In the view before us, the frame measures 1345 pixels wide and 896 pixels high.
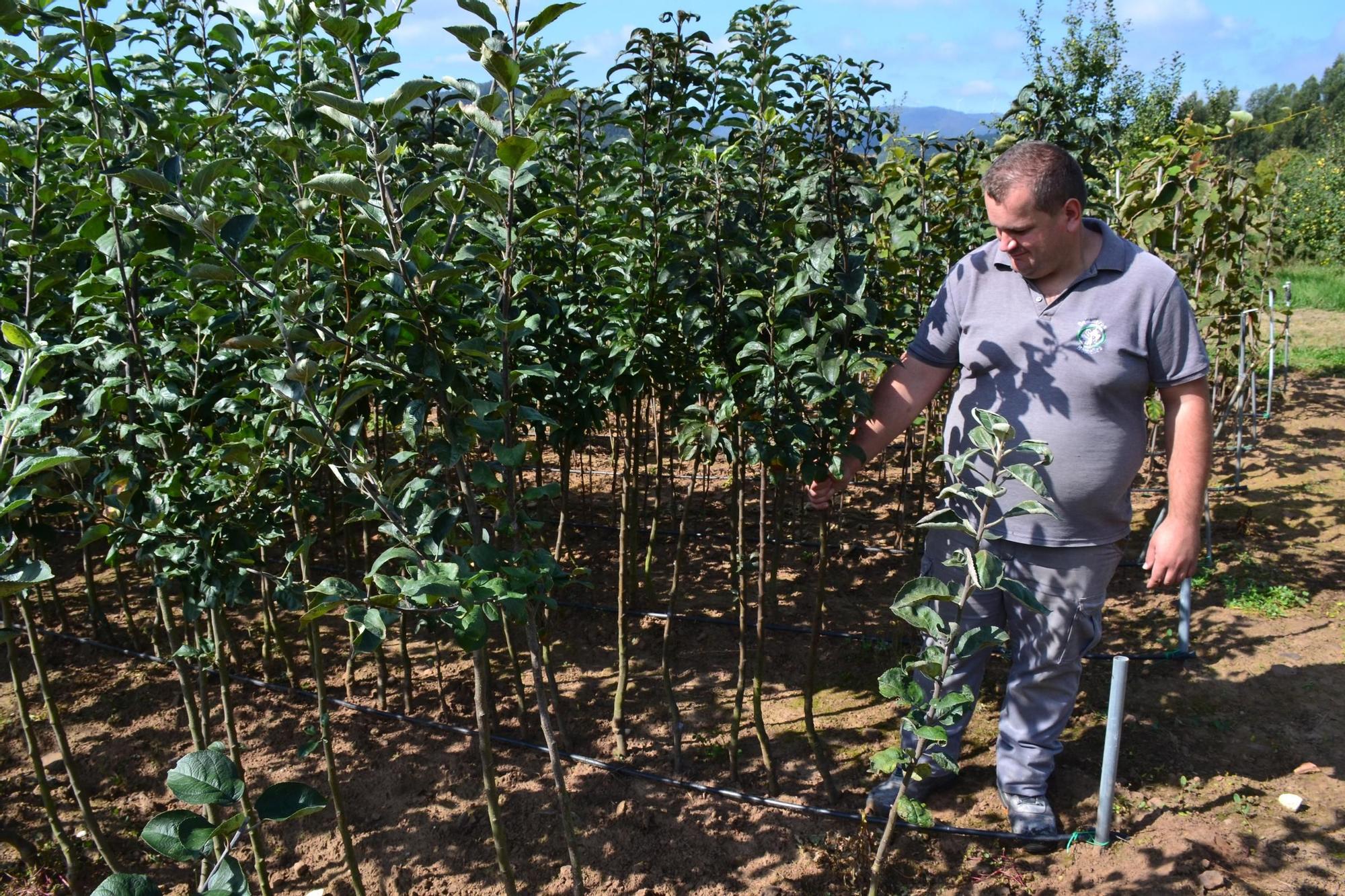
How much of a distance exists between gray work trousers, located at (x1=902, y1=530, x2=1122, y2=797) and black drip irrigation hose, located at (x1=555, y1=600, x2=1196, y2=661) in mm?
833

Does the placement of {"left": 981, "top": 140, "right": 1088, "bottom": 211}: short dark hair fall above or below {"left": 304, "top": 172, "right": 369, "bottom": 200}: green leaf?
above

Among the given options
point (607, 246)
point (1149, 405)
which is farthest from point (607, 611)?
point (1149, 405)

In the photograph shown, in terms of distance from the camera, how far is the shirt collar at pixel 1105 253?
8.90 feet

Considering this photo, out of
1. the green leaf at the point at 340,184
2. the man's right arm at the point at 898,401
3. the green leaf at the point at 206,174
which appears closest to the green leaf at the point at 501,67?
the green leaf at the point at 340,184

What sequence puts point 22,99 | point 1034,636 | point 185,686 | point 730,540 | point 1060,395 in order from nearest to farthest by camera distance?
point 22,99, point 1060,395, point 185,686, point 1034,636, point 730,540

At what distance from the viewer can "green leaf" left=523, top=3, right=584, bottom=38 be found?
1774 mm

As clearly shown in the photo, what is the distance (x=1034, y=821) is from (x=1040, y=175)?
2069mm

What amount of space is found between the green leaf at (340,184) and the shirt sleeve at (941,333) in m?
1.94

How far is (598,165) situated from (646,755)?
2.27 m

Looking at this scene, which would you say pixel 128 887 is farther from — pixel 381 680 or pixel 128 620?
pixel 128 620

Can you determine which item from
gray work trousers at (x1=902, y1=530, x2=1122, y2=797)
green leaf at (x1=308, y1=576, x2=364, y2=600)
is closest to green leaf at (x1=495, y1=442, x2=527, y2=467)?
green leaf at (x1=308, y1=576, x2=364, y2=600)

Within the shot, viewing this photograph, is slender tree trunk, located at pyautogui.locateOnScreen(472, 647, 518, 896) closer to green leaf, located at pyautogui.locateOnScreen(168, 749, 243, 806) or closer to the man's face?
green leaf, located at pyautogui.locateOnScreen(168, 749, 243, 806)

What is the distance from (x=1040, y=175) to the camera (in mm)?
2590

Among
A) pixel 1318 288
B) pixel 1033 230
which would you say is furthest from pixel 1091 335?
pixel 1318 288
